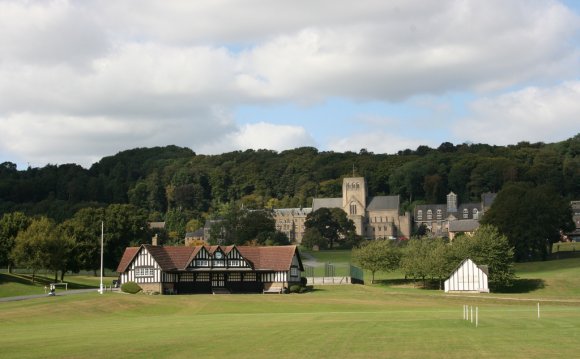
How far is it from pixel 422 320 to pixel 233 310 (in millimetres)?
21491

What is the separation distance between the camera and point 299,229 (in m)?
179

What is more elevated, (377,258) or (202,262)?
(377,258)

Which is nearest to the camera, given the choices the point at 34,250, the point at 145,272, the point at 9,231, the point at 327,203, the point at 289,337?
the point at 289,337

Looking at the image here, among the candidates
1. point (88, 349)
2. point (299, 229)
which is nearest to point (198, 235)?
point (299, 229)

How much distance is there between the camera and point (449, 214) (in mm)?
173875

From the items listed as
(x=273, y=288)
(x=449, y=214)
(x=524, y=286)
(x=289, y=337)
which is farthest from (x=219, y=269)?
(x=449, y=214)

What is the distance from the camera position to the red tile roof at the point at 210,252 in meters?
76.2

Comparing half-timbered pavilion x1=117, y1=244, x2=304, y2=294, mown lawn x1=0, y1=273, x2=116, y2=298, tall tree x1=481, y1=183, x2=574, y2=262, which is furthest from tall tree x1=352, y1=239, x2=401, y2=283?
mown lawn x1=0, y1=273, x2=116, y2=298

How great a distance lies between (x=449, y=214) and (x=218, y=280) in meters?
104

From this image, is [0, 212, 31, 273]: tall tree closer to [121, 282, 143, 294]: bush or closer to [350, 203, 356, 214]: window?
[121, 282, 143, 294]: bush

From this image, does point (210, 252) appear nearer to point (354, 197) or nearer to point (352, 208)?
point (352, 208)

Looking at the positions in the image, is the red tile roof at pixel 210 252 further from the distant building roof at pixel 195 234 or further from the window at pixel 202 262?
the distant building roof at pixel 195 234

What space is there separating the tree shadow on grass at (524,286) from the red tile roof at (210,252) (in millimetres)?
20826

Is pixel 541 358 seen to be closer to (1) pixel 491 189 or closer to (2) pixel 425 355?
(2) pixel 425 355
